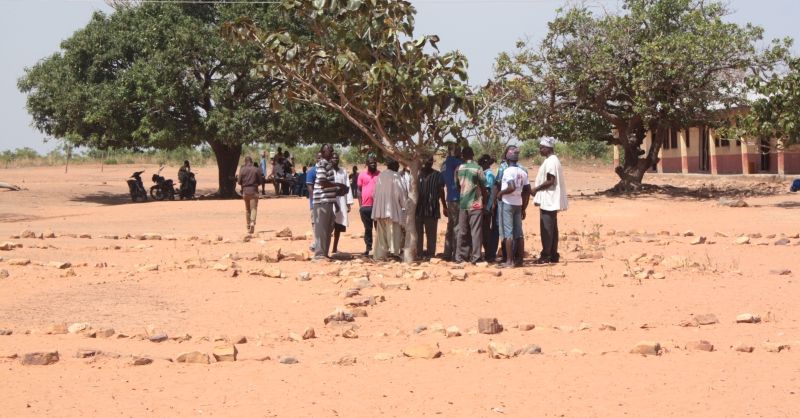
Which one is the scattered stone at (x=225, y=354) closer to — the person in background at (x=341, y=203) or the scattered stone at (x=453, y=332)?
the scattered stone at (x=453, y=332)

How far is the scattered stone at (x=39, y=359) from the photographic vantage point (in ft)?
22.5

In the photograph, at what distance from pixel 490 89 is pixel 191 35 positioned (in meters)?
16.1

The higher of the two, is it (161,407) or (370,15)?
(370,15)

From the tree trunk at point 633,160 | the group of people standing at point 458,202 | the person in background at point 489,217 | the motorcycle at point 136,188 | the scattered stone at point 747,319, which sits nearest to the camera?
the scattered stone at point 747,319

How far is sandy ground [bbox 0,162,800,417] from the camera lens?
5.93 meters

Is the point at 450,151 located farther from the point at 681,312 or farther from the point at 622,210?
the point at 622,210

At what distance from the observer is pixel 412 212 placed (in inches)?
508

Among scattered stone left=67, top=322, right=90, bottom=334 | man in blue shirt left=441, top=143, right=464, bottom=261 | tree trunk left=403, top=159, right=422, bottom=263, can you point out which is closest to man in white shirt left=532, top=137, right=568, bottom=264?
man in blue shirt left=441, top=143, right=464, bottom=261

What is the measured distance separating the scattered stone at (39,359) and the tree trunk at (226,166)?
2354 centimetres

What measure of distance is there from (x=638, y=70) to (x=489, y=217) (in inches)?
474

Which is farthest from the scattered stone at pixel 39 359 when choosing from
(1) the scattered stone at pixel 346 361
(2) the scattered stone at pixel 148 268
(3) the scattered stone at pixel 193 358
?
(2) the scattered stone at pixel 148 268

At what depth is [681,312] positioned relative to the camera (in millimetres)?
8836

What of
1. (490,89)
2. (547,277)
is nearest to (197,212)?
(490,89)

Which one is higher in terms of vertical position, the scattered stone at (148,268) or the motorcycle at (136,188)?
the motorcycle at (136,188)
